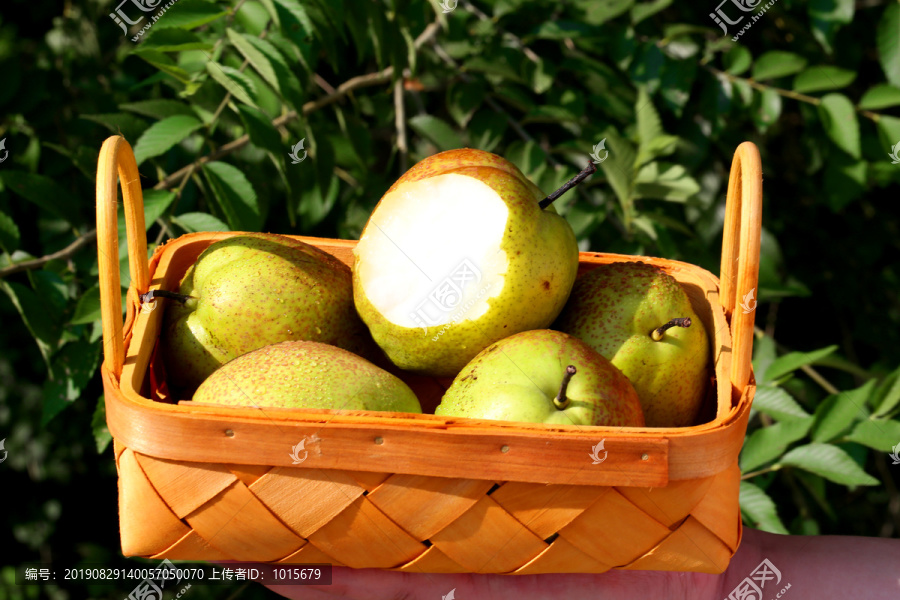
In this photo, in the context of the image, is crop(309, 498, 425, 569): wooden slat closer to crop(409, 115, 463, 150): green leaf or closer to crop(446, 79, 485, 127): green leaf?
crop(409, 115, 463, 150): green leaf

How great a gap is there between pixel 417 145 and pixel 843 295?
188 cm

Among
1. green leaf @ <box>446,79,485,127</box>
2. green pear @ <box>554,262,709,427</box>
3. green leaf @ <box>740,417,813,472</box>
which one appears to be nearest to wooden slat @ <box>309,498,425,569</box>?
green pear @ <box>554,262,709,427</box>

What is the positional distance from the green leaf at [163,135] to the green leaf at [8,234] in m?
0.35

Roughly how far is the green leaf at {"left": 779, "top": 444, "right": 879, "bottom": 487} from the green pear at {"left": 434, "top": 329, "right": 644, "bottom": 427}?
0.70m

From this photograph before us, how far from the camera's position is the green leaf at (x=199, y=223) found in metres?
1.70

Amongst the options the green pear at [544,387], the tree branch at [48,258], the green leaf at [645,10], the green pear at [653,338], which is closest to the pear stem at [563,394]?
the green pear at [544,387]

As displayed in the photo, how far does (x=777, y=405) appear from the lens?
1.76 m

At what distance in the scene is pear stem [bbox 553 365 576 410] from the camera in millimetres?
1075

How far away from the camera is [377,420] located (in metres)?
1.04

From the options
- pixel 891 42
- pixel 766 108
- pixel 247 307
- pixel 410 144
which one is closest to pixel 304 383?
pixel 247 307

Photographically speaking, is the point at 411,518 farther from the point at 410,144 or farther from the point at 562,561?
the point at 410,144

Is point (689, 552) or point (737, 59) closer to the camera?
point (689, 552)

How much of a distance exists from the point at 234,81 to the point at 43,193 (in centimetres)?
61
